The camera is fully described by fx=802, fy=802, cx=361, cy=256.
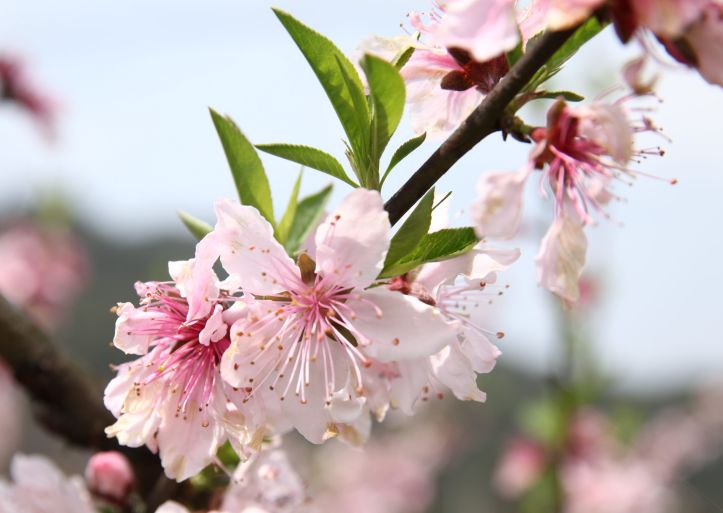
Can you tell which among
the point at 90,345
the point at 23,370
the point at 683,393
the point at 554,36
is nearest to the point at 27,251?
the point at 23,370

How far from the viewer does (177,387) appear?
3.12 ft

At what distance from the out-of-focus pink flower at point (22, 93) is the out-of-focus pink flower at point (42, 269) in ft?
2.42

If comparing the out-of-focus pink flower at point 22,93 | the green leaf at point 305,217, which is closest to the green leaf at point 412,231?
the green leaf at point 305,217

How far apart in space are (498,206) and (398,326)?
18 cm

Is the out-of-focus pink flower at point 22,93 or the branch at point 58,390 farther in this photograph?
the out-of-focus pink flower at point 22,93

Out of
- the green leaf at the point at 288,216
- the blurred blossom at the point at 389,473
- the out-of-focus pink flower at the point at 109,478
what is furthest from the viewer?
the blurred blossom at the point at 389,473

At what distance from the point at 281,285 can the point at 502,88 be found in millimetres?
333

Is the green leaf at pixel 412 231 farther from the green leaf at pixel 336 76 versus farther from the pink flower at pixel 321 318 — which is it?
the green leaf at pixel 336 76

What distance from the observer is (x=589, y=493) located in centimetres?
392

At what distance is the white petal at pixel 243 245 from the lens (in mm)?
867

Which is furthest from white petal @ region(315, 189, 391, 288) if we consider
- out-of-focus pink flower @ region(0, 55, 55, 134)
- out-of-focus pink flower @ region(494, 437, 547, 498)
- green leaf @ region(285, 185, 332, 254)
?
out-of-focus pink flower @ region(0, 55, 55, 134)

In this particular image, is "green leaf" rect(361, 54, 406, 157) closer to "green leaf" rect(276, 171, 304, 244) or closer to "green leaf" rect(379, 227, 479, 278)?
"green leaf" rect(379, 227, 479, 278)

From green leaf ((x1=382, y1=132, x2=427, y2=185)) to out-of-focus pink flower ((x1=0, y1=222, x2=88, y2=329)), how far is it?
121 inches

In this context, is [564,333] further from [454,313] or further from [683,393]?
[683,393]
